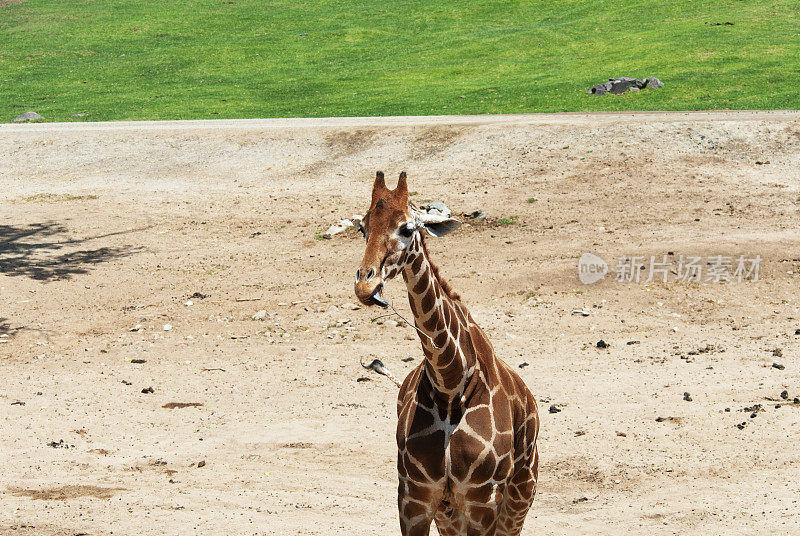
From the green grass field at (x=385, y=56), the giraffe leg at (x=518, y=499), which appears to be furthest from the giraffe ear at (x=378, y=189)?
the green grass field at (x=385, y=56)

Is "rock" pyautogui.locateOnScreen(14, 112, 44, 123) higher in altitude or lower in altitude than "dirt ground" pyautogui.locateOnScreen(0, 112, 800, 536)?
higher

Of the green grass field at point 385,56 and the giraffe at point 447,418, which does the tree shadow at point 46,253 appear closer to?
the green grass field at point 385,56

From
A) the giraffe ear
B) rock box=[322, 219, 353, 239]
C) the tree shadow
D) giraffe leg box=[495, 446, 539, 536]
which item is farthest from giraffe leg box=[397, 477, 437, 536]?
the tree shadow

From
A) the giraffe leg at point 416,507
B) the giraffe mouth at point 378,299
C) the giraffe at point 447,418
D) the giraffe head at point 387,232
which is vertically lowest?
the giraffe leg at point 416,507

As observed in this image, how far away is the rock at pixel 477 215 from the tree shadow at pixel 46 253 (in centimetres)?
758

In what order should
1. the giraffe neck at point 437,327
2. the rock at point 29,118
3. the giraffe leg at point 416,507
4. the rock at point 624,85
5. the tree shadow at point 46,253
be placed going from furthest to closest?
the rock at point 29,118 → the rock at point 624,85 → the tree shadow at point 46,253 → the giraffe leg at point 416,507 → the giraffe neck at point 437,327

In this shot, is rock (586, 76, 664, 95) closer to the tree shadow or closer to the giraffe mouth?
the tree shadow

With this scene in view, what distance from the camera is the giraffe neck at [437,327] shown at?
6219 mm

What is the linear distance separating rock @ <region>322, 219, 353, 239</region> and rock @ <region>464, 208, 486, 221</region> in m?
2.75

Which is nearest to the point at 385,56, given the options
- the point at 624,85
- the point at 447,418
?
the point at 624,85

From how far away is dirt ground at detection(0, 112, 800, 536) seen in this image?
10.1m

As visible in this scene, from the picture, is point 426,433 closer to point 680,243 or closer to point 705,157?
point 680,243

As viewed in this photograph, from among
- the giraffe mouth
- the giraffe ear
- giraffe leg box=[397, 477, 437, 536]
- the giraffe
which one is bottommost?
giraffe leg box=[397, 477, 437, 536]

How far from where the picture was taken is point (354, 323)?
15.2 m
